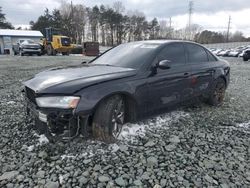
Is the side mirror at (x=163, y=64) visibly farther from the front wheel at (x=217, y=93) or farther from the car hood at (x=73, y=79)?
the front wheel at (x=217, y=93)

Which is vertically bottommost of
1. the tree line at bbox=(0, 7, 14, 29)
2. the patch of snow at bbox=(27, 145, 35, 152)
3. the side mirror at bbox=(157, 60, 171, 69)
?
the patch of snow at bbox=(27, 145, 35, 152)

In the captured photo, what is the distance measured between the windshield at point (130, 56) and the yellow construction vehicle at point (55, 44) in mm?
20966

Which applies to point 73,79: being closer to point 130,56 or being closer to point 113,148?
point 113,148

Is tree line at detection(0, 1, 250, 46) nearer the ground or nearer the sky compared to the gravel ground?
nearer the sky

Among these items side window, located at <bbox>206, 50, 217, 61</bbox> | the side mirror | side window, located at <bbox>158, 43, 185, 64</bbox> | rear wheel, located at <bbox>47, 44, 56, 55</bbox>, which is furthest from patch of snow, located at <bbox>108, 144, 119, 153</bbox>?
rear wheel, located at <bbox>47, 44, 56, 55</bbox>

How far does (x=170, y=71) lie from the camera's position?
372 centimetres

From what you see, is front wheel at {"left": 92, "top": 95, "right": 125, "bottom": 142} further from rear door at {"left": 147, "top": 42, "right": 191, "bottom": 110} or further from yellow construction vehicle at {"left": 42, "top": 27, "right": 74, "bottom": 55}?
yellow construction vehicle at {"left": 42, "top": 27, "right": 74, "bottom": 55}

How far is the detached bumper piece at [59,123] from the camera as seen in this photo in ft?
8.53

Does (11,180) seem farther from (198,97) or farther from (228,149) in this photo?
(198,97)

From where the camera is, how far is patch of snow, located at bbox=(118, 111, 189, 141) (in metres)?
3.34

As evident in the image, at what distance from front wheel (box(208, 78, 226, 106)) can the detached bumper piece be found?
129 inches

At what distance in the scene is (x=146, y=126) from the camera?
3.67 meters

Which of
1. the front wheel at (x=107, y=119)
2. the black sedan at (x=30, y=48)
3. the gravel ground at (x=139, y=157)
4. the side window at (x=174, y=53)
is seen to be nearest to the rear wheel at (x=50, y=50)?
the black sedan at (x=30, y=48)

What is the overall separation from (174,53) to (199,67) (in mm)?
751
